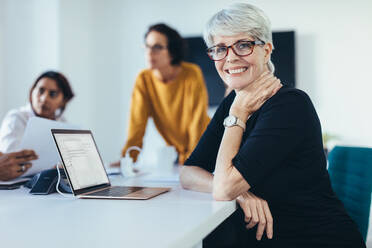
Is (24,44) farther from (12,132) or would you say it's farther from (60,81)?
(12,132)

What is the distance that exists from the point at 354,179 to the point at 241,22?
2.67 ft

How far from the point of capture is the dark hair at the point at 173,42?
102 inches

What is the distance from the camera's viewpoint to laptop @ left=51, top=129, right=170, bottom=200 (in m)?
1.26

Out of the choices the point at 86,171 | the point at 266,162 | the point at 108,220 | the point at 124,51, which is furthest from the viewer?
the point at 124,51

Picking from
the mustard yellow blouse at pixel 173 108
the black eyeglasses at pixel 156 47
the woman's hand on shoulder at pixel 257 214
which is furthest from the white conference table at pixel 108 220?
the black eyeglasses at pixel 156 47

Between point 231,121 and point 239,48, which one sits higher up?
point 239,48

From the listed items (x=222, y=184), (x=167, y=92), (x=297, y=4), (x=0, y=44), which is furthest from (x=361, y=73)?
(x=0, y=44)

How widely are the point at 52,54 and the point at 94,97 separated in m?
0.88

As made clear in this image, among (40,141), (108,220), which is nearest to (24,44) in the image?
(40,141)

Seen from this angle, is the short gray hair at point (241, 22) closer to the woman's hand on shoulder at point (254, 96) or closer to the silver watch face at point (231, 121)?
the woman's hand on shoulder at point (254, 96)

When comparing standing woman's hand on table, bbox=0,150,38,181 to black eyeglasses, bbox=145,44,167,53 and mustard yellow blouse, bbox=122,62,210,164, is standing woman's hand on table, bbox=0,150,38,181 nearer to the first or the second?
mustard yellow blouse, bbox=122,62,210,164

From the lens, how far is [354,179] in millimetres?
1562

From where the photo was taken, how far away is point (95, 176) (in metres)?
1.43

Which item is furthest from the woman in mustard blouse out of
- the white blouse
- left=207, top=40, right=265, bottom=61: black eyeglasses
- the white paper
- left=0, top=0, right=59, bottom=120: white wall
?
left=0, top=0, right=59, bottom=120: white wall
